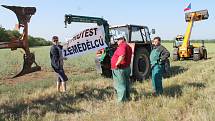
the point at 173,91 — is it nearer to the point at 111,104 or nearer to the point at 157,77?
the point at 157,77

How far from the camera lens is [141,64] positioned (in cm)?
1308

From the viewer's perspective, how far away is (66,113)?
7828 mm

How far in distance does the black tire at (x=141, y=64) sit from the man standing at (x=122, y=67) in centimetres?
365

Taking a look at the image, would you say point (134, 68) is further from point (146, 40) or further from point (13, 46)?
point (13, 46)

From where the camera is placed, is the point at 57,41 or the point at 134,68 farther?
the point at 134,68

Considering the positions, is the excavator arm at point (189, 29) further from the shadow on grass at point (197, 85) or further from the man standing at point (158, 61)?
the man standing at point (158, 61)

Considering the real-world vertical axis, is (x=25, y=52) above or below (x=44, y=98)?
above

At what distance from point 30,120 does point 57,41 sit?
3.50 metres

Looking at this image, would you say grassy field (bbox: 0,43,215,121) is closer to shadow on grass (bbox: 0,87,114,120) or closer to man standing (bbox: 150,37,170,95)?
shadow on grass (bbox: 0,87,114,120)

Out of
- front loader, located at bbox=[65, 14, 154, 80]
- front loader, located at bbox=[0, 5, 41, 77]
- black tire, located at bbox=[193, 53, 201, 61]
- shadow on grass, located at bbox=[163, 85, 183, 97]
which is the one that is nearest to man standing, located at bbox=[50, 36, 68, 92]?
front loader, located at bbox=[0, 5, 41, 77]

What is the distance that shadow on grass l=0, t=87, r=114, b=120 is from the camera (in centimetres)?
792

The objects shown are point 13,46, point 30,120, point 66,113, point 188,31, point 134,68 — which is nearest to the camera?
point 30,120

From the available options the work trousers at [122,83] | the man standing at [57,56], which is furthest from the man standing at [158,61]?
the man standing at [57,56]

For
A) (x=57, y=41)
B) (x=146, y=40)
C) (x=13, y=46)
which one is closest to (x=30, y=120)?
(x=13, y=46)
